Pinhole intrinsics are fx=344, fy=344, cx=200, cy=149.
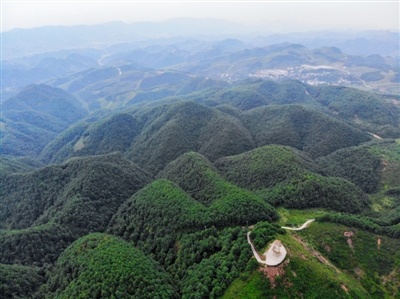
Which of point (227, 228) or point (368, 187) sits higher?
point (227, 228)

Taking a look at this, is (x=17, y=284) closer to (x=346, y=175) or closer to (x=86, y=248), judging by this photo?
(x=86, y=248)

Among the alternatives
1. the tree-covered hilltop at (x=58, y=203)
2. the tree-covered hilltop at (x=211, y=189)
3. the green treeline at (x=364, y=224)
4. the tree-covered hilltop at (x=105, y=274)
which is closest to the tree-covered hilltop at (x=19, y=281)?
the tree-covered hilltop at (x=105, y=274)

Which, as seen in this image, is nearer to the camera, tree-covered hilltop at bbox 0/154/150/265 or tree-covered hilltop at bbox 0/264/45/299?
tree-covered hilltop at bbox 0/264/45/299

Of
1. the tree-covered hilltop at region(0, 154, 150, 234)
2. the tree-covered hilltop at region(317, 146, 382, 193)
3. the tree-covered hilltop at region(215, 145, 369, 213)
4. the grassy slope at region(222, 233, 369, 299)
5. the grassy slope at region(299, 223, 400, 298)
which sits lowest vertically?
the tree-covered hilltop at region(317, 146, 382, 193)

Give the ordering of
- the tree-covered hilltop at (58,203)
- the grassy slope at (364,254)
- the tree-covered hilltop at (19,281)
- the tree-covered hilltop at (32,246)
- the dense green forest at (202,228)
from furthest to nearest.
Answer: the tree-covered hilltop at (58,203) < the tree-covered hilltop at (32,246) < the tree-covered hilltop at (19,281) < the grassy slope at (364,254) < the dense green forest at (202,228)

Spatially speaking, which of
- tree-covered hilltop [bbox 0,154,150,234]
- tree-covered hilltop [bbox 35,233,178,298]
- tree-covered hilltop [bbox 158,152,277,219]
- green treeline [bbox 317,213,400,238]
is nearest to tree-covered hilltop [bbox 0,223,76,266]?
tree-covered hilltop [bbox 0,154,150,234]

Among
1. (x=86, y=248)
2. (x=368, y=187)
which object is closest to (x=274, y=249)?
(x=86, y=248)

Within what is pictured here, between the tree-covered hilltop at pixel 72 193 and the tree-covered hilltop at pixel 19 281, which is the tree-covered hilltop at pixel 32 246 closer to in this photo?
the tree-covered hilltop at pixel 19 281

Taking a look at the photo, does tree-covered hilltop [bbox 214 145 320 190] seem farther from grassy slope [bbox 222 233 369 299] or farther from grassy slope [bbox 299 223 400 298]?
grassy slope [bbox 222 233 369 299]
